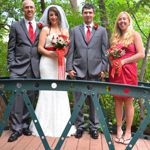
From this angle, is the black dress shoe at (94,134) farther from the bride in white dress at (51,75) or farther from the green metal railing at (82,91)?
the green metal railing at (82,91)

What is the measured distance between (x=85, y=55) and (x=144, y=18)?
22.8ft

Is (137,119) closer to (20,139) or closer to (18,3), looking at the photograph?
(20,139)

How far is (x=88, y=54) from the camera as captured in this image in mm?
5418

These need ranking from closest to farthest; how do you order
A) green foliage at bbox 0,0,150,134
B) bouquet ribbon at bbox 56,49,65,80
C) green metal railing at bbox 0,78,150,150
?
green metal railing at bbox 0,78,150,150 < bouquet ribbon at bbox 56,49,65,80 < green foliage at bbox 0,0,150,134

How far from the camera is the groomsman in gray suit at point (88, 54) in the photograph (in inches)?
214

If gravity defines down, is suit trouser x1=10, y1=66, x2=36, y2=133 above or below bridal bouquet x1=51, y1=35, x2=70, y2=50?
below

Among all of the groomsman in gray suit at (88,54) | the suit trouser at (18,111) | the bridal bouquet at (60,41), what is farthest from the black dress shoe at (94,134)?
the bridal bouquet at (60,41)

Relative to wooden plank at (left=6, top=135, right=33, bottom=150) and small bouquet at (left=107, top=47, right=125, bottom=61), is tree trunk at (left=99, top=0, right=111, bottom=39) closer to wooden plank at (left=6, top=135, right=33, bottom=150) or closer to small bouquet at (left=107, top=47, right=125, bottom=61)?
small bouquet at (left=107, top=47, right=125, bottom=61)

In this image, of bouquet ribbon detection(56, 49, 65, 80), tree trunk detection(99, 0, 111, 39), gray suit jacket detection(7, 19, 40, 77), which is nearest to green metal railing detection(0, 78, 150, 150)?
gray suit jacket detection(7, 19, 40, 77)

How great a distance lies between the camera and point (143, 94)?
4.08 m

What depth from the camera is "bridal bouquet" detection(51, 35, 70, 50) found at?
520 centimetres

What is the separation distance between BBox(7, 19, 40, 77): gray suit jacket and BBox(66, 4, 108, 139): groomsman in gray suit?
630 millimetres

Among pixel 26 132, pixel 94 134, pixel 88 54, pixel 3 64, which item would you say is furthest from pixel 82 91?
pixel 3 64

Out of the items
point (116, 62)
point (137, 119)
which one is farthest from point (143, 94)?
point (137, 119)
